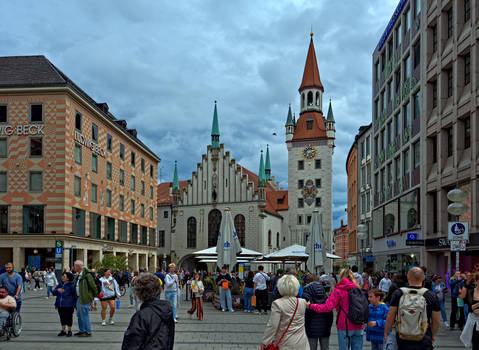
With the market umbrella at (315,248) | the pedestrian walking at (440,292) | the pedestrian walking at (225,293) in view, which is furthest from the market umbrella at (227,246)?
the pedestrian walking at (440,292)

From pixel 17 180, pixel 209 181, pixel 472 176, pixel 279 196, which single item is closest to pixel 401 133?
pixel 472 176

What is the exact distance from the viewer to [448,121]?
24.3 meters

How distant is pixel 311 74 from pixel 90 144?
159ft

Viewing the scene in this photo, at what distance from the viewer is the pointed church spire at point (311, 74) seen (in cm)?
8456

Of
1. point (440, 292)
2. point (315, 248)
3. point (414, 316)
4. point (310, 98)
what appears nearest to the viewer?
point (414, 316)

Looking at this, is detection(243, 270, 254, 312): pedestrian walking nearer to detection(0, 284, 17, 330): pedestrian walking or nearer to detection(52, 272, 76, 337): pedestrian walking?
detection(52, 272, 76, 337): pedestrian walking

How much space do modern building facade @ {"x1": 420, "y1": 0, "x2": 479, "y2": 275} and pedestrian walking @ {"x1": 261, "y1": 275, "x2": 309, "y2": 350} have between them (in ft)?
50.6

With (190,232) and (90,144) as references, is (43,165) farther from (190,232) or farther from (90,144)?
(190,232)

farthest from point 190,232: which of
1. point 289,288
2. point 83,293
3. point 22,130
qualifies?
point 289,288

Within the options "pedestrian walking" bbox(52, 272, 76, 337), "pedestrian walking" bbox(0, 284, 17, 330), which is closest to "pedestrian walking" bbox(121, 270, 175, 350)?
"pedestrian walking" bbox(0, 284, 17, 330)

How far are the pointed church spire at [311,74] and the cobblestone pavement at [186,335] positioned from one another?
69.0 meters

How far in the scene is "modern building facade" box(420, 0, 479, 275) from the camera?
21.9 metres

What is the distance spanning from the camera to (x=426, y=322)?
6.03 meters

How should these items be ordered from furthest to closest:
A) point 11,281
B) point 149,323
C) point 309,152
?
1. point 309,152
2. point 11,281
3. point 149,323
